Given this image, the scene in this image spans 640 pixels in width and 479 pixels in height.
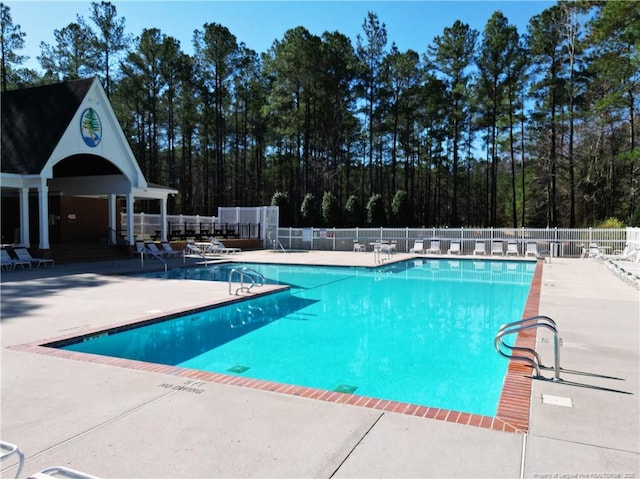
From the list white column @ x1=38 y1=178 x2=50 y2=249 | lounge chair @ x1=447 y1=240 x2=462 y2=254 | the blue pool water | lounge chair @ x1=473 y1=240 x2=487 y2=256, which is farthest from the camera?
lounge chair @ x1=447 y1=240 x2=462 y2=254

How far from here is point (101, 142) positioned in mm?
19422

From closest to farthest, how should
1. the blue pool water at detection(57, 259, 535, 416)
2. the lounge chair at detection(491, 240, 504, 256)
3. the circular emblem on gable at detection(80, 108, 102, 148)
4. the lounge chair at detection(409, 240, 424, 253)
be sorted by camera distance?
the blue pool water at detection(57, 259, 535, 416) → the circular emblem on gable at detection(80, 108, 102, 148) → the lounge chair at detection(491, 240, 504, 256) → the lounge chair at detection(409, 240, 424, 253)

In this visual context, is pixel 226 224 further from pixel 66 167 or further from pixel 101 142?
pixel 101 142

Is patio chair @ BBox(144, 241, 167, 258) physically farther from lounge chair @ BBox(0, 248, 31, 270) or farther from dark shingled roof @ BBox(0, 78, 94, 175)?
dark shingled roof @ BBox(0, 78, 94, 175)

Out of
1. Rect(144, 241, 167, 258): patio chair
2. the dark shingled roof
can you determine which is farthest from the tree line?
the dark shingled roof

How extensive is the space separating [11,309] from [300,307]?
537cm

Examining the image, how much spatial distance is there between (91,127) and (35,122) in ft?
7.28

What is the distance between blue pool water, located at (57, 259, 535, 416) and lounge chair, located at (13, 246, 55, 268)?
981 centimetres

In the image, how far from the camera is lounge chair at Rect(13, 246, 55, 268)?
15.8 metres

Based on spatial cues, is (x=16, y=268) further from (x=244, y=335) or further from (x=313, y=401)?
(x=313, y=401)

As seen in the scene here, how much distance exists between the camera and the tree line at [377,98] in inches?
1112

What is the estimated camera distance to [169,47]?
1337 inches

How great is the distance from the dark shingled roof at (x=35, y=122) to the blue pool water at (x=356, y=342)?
12061mm

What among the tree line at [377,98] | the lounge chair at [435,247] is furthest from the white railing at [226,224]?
the lounge chair at [435,247]
